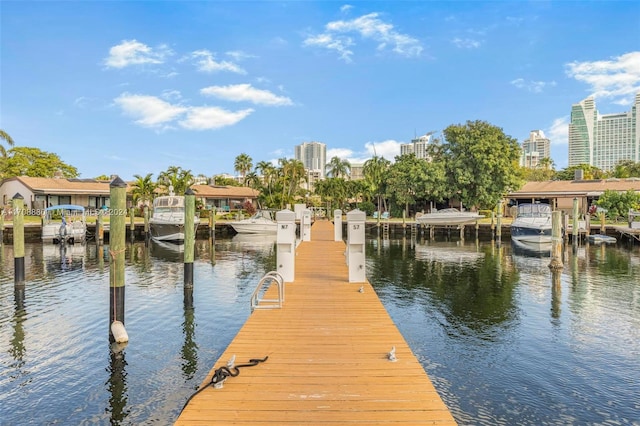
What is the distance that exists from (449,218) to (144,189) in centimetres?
3543

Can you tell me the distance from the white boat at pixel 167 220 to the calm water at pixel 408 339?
11.9 meters

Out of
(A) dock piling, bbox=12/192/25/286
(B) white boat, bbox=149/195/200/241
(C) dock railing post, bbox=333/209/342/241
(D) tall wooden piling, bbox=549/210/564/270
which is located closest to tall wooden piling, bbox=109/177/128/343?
(A) dock piling, bbox=12/192/25/286

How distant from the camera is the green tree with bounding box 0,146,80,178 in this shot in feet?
186

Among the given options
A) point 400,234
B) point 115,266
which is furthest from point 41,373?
point 400,234

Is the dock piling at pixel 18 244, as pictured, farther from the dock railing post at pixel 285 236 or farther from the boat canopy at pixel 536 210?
the boat canopy at pixel 536 210

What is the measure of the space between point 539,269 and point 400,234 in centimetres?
2310

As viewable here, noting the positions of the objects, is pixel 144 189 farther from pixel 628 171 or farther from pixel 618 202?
pixel 628 171

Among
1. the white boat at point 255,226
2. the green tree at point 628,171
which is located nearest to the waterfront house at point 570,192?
the green tree at point 628,171

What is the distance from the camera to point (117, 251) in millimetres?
9852

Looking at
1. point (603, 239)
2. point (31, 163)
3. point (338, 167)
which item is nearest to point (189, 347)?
point (603, 239)

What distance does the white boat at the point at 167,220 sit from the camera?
3422cm

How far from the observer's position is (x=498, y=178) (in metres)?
47.1

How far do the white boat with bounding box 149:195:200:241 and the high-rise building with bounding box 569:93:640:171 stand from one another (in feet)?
521

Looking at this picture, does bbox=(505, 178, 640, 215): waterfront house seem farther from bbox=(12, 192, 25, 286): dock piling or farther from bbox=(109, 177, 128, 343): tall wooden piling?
bbox=(109, 177, 128, 343): tall wooden piling
